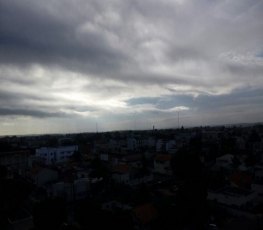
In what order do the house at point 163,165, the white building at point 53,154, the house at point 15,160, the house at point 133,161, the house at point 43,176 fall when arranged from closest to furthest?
the house at point 43,176, the house at point 163,165, the house at point 133,161, the house at point 15,160, the white building at point 53,154

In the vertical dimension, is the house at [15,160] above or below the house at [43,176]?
above

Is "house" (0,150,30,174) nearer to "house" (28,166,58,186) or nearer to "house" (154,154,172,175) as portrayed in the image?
"house" (28,166,58,186)

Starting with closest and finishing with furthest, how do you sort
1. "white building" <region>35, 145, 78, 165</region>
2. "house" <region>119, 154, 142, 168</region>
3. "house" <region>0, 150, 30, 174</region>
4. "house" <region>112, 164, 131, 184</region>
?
"house" <region>112, 164, 131, 184</region> → "house" <region>119, 154, 142, 168</region> → "house" <region>0, 150, 30, 174</region> → "white building" <region>35, 145, 78, 165</region>

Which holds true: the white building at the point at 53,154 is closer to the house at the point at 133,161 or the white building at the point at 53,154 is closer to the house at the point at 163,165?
the house at the point at 133,161

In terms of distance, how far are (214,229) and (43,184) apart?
1972 cm

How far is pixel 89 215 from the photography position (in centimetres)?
1280

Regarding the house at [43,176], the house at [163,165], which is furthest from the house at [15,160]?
the house at [163,165]

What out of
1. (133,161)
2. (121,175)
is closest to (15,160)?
(133,161)

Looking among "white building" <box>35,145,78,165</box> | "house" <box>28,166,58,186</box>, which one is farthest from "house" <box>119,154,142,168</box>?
"white building" <box>35,145,78,165</box>

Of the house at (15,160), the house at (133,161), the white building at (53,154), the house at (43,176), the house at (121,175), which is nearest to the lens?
the house at (121,175)

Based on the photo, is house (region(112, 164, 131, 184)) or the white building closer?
house (region(112, 164, 131, 184))

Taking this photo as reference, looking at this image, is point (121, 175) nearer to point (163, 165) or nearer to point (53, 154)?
point (163, 165)

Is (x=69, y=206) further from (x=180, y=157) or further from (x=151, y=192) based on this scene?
(x=180, y=157)

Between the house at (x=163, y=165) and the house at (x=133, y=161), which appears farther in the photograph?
the house at (x=133, y=161)
